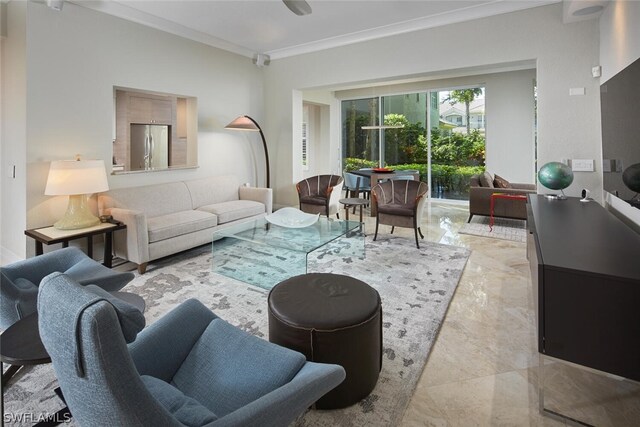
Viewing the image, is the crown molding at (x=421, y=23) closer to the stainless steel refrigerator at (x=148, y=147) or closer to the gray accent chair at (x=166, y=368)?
the stainless steel refrigerator at (x=148, y=147)

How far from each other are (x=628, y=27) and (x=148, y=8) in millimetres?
4842

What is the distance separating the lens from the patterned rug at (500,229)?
5086mm

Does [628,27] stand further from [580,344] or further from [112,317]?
[112,317]

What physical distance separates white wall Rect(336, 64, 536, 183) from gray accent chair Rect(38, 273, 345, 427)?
7431mm

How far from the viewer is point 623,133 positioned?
231cm

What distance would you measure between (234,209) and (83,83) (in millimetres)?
2234

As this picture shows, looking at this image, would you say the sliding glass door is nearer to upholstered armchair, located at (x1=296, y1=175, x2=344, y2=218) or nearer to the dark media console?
upholstered armchair, located at (x1=296, y1=175, x2=344, y2=218)

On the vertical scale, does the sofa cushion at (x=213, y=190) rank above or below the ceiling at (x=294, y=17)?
below

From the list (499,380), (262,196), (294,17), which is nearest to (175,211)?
(262,196)

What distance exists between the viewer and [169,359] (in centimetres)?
152

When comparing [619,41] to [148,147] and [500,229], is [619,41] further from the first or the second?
[148,147]

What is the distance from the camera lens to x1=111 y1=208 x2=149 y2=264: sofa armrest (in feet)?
12.0

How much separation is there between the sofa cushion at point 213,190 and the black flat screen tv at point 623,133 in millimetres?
4581

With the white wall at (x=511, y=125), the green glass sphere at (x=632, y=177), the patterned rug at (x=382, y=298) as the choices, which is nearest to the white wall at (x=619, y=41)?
the green glass sphere at (x=632, y=177)
